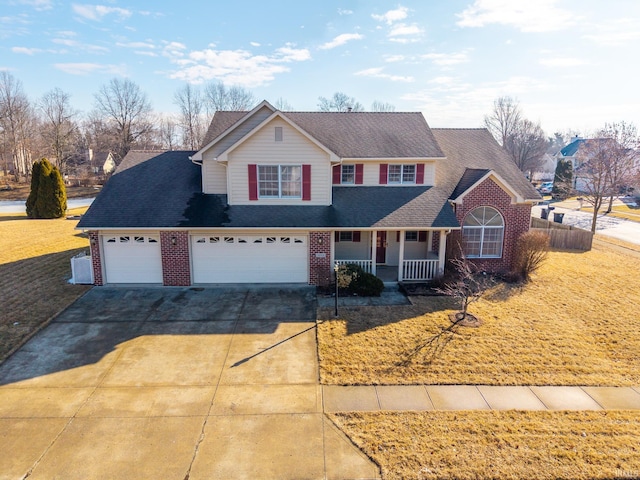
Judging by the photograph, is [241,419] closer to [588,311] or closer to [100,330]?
[100,330]

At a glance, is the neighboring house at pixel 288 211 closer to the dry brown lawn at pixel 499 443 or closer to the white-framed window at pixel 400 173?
the white-framed window at pixel 400 173

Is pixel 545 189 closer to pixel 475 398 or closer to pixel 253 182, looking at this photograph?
pixel 253 182

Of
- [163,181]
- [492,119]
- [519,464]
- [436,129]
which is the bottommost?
[519,464]

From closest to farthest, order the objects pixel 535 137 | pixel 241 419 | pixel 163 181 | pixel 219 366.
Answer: pixel 241 419, pixel 219 366, pixel 163 181, pixel 535 137

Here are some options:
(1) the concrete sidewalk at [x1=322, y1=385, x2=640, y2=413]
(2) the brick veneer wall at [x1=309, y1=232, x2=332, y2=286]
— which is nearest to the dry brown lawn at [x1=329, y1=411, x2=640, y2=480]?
(1) the concrete sidewalk at [x1=322, y1=385, x2=640, y2=413]

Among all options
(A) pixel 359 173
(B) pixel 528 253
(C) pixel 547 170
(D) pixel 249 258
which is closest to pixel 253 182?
(D) pixel 249 258

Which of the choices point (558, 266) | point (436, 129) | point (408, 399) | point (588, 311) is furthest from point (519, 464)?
point (436, 129)

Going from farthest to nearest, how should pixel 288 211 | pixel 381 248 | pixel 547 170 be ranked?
pixel 547 170
pixel 381 248
pixel 288 211

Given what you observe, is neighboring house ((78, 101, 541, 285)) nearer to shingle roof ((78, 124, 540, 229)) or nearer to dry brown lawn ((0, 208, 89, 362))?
shingle roof ((78, 124, 540, 229))
